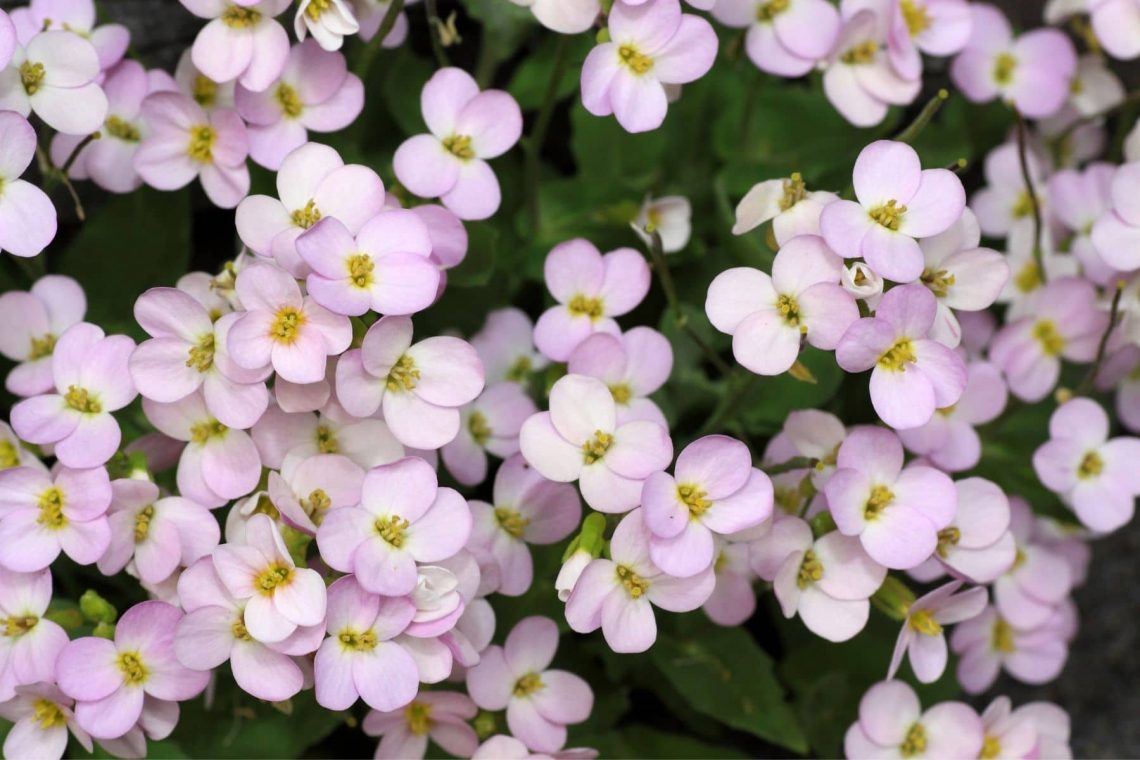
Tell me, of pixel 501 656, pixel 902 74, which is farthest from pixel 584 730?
pixel 902 74

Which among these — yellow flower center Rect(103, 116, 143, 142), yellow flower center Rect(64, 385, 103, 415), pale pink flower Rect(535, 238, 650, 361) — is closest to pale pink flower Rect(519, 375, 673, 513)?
pale pink flower Rect(535, 238, 650, 361)

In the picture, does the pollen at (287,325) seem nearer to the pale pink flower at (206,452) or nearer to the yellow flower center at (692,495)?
the pale pink flower at (206,452)

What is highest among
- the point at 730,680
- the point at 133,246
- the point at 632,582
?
the point at 632,582

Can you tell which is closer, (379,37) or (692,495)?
(692,495)

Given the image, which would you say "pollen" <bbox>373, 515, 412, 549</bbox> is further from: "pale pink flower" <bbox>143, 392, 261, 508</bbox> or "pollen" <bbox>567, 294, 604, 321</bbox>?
"pollen" <bbox>567, 294, 604, 321</bbox>

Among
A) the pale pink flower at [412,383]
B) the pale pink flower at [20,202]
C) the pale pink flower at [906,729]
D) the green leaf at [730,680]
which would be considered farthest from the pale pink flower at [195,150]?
the pale pink flower at [906,729]

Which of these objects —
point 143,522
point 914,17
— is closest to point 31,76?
point 143,522

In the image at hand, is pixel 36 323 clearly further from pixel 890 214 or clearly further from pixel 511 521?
pixel 890 214
